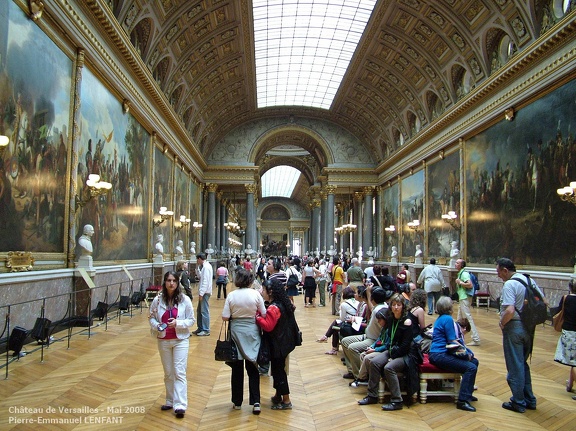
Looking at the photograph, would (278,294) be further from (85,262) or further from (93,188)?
(93,188)

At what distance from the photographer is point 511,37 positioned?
16.3 m

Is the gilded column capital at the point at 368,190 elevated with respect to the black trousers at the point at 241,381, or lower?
elevated

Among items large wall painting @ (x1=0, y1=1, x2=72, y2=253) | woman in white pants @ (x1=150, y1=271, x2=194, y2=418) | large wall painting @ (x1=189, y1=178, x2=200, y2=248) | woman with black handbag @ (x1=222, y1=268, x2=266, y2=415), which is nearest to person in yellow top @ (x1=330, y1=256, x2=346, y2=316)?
large wall painting @ (x1=0, y1=1, x2=72, y2=253)

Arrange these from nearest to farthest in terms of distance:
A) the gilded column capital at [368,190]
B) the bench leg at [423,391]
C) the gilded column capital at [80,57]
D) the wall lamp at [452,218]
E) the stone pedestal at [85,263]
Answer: the bench leg at [423,391]
the stone pedestal at [85,263]
the gilded column capital at [80,57]
the wall lamp at [452,218]
the gilded column capital at [368,190]

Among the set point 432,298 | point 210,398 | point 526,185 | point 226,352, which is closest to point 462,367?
point 226,352

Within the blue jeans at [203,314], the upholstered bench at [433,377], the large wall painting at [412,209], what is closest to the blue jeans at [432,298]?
the blue jeans at [203,314]

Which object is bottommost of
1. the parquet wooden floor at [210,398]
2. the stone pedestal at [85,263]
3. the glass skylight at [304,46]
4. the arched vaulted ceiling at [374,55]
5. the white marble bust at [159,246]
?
the parquet wooden floor at [210,398]

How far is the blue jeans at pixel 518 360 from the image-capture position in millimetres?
5652

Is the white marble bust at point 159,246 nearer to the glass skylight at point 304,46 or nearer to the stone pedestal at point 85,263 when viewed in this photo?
the stone pedestal at point 85,263

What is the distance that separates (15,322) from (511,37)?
17.3 m

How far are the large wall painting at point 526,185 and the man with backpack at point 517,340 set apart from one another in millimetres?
8163

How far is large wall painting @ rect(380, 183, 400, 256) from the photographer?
3120 centimetres

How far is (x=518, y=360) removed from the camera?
18.6 ft

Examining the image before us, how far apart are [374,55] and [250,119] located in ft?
45.5
